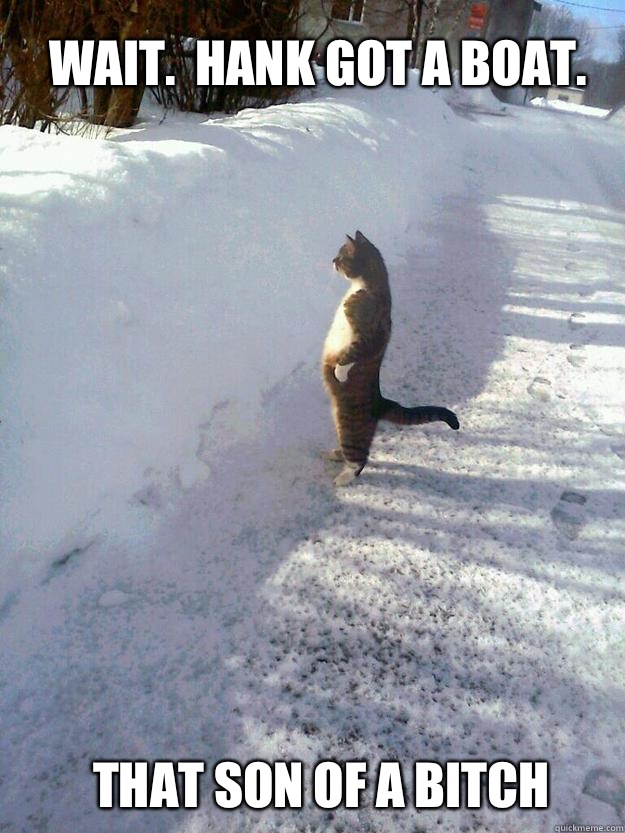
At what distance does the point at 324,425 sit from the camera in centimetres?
293

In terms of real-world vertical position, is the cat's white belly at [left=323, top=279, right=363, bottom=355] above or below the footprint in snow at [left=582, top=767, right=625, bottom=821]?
above

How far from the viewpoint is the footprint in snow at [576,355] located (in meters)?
3.60

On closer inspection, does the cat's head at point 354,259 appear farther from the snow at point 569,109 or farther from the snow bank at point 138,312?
the snow at point 569,109

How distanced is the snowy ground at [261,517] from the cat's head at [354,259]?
2.45ft

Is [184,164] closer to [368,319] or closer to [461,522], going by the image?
[368,319]

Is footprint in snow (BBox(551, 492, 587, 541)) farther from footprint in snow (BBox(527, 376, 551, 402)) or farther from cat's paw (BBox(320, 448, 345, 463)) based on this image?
cat's paw (BBox(320, 448, 345, 463))

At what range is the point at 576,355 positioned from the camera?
367cm

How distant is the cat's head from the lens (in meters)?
2.60

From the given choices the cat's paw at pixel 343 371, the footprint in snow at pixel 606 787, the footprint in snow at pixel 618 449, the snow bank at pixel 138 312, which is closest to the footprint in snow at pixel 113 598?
the snow bank at pixel 138 312

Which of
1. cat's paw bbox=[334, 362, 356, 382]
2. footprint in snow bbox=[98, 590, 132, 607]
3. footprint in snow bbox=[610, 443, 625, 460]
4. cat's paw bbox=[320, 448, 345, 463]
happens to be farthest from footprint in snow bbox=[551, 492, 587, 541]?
footprint in snow bbox=[98, 590, 132, 607]

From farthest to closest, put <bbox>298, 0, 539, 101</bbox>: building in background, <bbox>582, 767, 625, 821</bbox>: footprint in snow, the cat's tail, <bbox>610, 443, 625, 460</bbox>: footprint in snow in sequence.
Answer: <bbox>298, 0, 539, 101</bbox>: building in background → <bbox>610, 443, 625, 460</bbox>: footprint in snow → the cat's tail → <bbox>582, 767, 625, 821</bbox>: footprint in snow

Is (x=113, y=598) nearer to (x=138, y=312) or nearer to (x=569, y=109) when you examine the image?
(x=138, y=312)

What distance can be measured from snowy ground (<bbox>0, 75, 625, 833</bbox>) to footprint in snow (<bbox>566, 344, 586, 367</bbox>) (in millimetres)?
12

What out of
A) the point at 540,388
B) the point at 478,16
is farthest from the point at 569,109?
the point at 540,388
